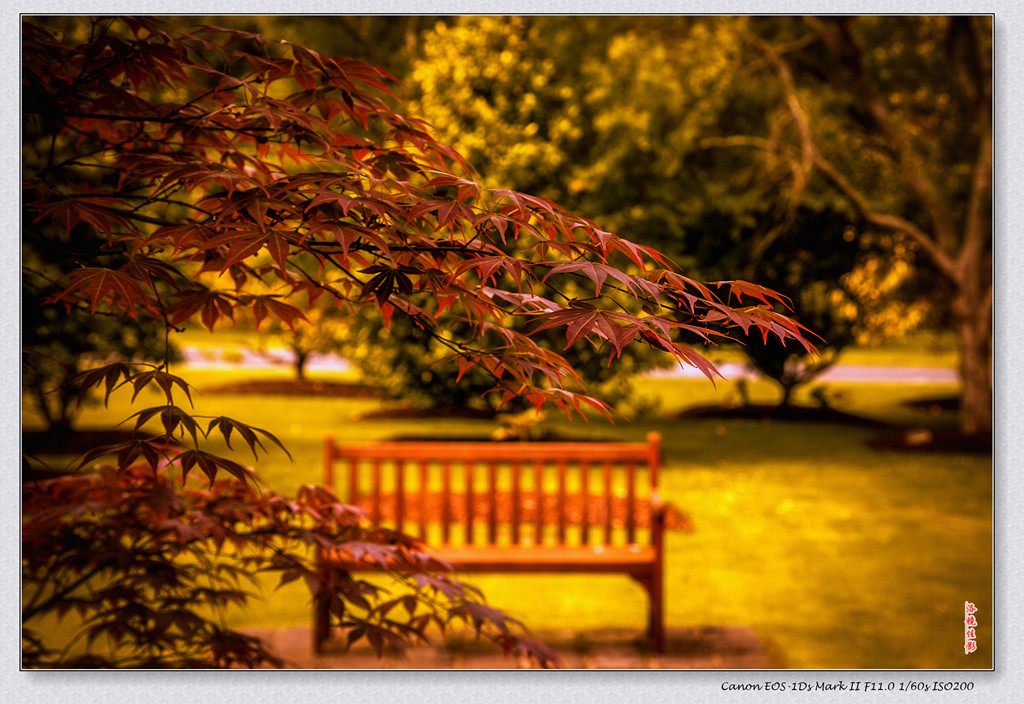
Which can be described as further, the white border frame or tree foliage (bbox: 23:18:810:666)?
the white border frame

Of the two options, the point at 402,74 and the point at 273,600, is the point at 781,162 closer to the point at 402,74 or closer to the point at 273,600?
the point at 402,74

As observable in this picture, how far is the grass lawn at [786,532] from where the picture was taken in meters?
3.53

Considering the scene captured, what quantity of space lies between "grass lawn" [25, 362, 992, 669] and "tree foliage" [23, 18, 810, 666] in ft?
6.49

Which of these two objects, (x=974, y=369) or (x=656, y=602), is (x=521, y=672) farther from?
(x=974, y=369)

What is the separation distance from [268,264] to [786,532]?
13.2 ft

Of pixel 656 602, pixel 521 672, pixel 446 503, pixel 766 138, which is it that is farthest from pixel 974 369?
pixel 521 672

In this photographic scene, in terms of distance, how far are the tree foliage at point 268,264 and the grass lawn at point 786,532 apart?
198 cm

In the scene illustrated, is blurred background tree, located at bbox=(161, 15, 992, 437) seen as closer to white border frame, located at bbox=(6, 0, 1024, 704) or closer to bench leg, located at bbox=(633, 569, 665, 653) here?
white border frame, located at bbox=(6, 0, 1024, 704)

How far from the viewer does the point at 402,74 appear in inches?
229

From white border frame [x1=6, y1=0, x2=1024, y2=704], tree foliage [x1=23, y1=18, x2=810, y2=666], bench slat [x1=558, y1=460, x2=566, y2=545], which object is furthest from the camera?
bench slat [x1=558, y1=460, x2=566, y2=545]

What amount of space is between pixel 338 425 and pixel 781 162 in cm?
343

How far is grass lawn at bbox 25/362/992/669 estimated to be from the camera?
11.6 ft

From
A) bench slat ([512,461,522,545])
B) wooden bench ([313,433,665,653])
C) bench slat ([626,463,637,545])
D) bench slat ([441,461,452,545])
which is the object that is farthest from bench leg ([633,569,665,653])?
bench slat ([441,461,452,545])

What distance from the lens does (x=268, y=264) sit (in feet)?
5.28
